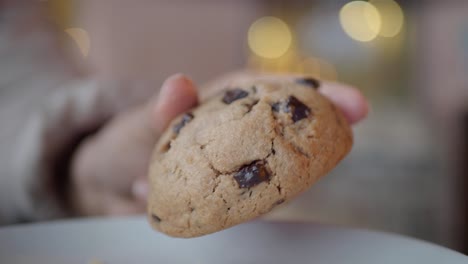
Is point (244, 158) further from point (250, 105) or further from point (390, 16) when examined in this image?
point (390, 16)

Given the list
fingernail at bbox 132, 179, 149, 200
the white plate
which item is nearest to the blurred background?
fingernail at bbox 132, 179, 149, 200

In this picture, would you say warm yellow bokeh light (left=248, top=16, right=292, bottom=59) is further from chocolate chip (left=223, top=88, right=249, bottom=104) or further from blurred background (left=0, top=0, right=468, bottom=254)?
chocolate chip (left=223, top=88, right=249, bottom=104)

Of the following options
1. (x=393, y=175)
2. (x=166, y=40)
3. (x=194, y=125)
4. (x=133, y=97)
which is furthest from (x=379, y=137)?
(x=194, y=125)

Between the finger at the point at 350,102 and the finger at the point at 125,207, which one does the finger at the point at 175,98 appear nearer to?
the finger at the point at 350,102

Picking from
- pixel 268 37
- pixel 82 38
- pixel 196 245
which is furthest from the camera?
pixel 268 37

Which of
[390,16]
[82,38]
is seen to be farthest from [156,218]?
[390,16]

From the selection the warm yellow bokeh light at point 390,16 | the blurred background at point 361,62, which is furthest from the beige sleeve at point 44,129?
the warm yellow bokeh light at point 390,16

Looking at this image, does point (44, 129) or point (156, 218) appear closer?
point (156, 218)
